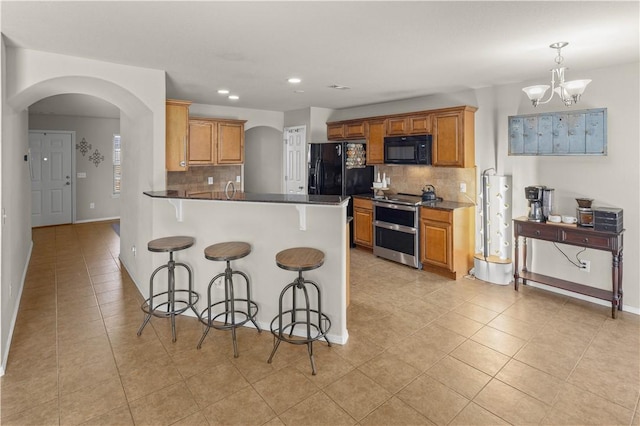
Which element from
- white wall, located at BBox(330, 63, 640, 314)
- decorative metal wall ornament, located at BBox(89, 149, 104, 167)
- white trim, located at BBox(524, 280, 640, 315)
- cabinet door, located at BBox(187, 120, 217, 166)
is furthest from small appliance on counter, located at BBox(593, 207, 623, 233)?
decorative metal wall ornament, located at BBox(89, 149, 104, 167)

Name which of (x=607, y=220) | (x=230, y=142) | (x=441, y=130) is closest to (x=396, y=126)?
(x=441, y=130)

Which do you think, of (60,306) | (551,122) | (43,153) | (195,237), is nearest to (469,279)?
(551,122)

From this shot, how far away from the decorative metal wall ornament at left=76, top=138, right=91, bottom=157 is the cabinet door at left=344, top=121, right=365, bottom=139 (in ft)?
20.1

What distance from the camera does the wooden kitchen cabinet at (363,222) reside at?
5.78 m

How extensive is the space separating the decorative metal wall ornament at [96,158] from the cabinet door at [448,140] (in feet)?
25.0

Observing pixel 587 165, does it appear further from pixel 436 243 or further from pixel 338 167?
pixel 338 167

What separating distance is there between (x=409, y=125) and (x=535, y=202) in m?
2.00

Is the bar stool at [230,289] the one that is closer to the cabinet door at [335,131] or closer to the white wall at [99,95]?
the white wall at [99,95]

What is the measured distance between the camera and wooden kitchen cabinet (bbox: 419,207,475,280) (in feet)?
15.0

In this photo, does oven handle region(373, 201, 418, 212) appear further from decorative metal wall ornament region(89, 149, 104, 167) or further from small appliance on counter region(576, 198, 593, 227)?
decorative metal wall ornament region(89, 149, 104, 167)

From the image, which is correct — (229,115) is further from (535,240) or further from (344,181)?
(535,240)

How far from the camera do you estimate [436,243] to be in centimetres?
474

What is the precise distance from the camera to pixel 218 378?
249cm

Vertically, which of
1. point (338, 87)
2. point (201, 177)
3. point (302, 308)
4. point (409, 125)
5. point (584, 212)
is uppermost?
point (338, 87)
